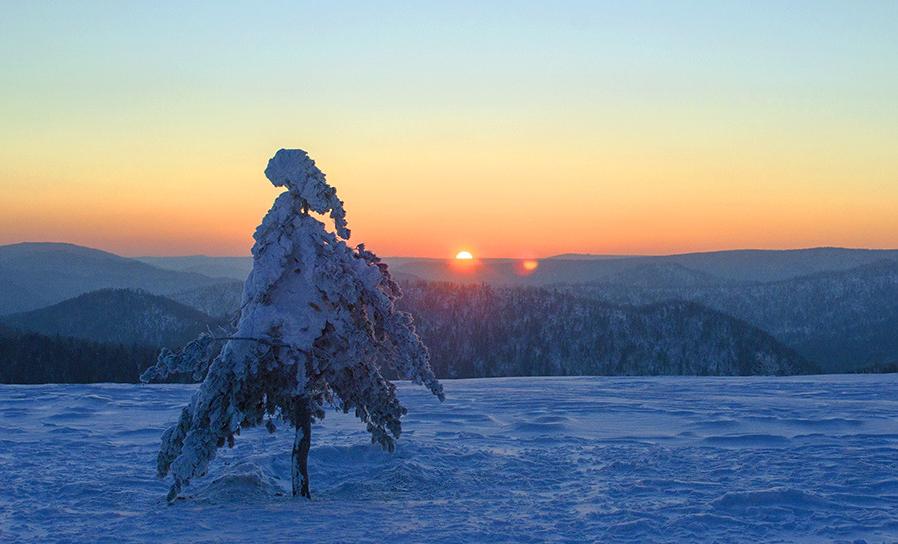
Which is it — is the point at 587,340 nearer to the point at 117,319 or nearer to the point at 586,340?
the point at 586,340

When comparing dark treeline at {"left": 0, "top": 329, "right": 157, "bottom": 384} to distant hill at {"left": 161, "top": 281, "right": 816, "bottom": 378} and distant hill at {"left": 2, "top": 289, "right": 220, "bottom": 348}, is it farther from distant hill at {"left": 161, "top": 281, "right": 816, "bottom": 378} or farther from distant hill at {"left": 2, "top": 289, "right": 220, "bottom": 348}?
distant hill at {"left": 2, "top": 289, "right": 220, "bottom": 348}

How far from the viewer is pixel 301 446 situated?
1279 centimetres

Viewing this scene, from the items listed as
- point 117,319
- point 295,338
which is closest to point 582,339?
point 117,319

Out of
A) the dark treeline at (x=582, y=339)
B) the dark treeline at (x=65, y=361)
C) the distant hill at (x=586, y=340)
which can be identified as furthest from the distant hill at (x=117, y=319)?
the dark treeline at (x=65, y=361)

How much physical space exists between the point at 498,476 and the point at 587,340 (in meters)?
134

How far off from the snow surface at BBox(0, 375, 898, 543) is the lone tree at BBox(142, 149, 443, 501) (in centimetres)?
124

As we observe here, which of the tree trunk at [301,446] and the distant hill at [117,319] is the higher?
the distant hill at [117,319]

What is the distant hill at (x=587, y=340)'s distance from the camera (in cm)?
13888

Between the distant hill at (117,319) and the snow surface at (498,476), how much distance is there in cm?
15556

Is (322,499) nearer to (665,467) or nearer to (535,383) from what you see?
(665,467)

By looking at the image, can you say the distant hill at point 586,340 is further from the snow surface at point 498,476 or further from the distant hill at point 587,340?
the snow surface at point 498,476

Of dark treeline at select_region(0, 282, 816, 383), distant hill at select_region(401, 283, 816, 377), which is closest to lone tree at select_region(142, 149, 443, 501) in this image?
dark treeline at select_region(0, 282, 816, 383)

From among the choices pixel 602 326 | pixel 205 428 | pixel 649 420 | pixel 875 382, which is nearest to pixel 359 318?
pixel 205 428

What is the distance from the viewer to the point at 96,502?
41.3ft
